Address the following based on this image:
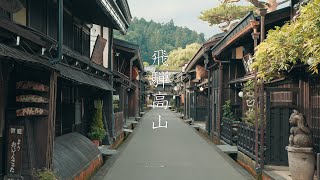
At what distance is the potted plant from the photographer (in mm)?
17359

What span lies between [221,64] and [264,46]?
38.0 feet

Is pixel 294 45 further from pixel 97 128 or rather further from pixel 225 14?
pixel 225 14

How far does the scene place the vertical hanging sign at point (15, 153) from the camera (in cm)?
737

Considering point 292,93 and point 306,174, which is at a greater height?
point 292,93

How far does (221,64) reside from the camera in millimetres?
21266

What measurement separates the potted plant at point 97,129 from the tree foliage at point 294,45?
8667 millimetres

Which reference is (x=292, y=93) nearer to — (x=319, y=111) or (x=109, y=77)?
(x=319, y=111)

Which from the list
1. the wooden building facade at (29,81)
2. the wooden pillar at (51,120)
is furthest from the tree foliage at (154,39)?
the wooden pillar at (51,120)

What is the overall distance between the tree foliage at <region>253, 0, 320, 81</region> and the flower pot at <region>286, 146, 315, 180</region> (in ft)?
6.40

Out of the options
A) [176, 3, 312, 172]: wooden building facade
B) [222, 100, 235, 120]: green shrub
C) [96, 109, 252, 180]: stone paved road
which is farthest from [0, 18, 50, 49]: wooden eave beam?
[222, 100, 235, 120]: green shrub

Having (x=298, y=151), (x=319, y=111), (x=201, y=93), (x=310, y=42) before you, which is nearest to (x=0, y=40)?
(x=310, y=42)

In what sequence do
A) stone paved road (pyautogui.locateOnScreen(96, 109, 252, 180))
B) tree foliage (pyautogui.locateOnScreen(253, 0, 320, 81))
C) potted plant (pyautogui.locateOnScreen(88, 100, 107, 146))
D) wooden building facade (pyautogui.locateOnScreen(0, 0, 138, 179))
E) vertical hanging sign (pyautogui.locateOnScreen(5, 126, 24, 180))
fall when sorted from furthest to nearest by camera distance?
potted plant (pyautogui.locateOnScreen(88, 100, 107, 146)) → stone paved road (pyautogui.locateOnScreen(96, 109, 252, 180)) → vertical hanging sign (pyautogui.locateOnScreen(5, 126, 24, 180)) → tree foliage (pyautogui.locateOnScreen(253, 0, 320, 81)) → wooden building facade (pyautogui.locateOnScreen(0, 0, 138, 179))

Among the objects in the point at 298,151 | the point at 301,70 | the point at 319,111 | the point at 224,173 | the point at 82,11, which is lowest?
the point at 224,173

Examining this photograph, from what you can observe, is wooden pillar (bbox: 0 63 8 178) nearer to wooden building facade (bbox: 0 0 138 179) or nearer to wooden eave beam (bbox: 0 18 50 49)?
wooden building facade (bbox: 0 0 138 179)
